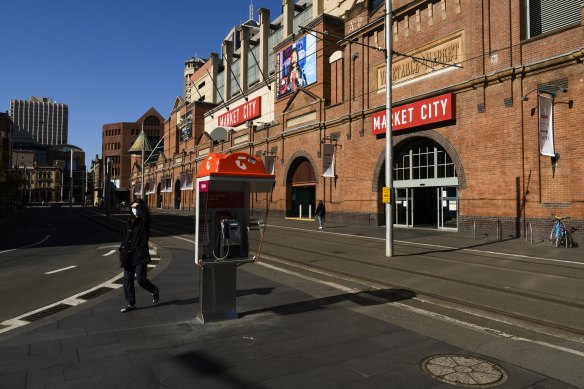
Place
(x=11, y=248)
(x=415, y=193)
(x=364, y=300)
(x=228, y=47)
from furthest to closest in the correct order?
(x=228, y=47)
(x=415, y=193)
(x=11, y=248)
(x=364, y=300)

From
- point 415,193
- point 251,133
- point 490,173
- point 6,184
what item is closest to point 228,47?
point 251,133

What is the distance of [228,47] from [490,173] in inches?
1859

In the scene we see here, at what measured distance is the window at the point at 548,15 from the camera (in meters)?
17.7

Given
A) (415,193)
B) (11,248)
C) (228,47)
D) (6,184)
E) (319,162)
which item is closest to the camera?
(11,248)

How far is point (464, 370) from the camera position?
13.7ft

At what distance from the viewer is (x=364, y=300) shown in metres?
7.36

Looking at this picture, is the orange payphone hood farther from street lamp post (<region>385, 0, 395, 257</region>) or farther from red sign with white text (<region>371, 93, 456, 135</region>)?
red sign with white text (<region>371, 93, 456, 135</region>)

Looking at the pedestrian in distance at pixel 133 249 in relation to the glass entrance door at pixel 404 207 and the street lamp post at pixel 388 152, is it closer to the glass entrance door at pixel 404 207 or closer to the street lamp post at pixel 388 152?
the street lamp post at pixel 388 152

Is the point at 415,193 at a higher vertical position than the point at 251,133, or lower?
lower

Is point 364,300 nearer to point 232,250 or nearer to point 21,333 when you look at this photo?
point 232,250

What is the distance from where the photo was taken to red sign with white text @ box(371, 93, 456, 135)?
68.7ft

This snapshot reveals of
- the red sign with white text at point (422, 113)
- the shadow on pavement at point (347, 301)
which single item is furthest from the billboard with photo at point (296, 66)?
the shadow on pavement at point (347, 301)

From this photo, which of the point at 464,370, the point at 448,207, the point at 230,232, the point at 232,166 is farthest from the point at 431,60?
the point at 464,370

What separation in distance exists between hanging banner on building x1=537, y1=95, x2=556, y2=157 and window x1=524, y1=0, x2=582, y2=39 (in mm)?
4072
